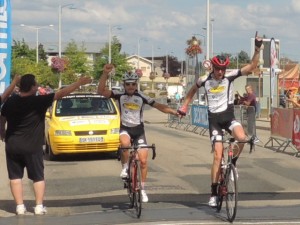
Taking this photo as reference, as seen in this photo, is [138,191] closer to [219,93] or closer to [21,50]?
[219,93]

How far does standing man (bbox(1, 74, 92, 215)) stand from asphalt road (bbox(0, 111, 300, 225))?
1.68 ft

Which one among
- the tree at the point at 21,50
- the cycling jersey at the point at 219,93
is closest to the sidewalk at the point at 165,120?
the cycling jersey at the point at 219,93

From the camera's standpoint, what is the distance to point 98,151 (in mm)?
16047

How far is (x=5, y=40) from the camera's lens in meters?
13.1

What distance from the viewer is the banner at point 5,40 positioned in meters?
13.0

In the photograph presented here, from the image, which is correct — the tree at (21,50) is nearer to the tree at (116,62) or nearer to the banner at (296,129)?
the tree at (116,62)

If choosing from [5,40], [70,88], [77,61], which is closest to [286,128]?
[5,40]

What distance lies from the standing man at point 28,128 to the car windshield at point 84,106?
7.81 m

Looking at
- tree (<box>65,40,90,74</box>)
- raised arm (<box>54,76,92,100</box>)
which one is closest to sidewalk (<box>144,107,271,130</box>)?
raised arm (<box>54,76,92,100</box>)

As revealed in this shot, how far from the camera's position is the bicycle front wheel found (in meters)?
8.20

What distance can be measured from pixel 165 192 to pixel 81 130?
537cm

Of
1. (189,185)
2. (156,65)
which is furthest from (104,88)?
(156,65)

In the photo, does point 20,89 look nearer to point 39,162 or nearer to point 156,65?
point 39,162

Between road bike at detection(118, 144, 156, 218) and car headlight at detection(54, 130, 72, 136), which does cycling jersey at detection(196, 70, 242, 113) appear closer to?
road bike at detection(118, 144, 156, 218)
